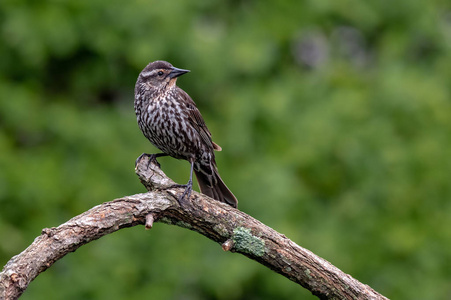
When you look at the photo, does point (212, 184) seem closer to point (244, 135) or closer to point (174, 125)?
point (174, 125)

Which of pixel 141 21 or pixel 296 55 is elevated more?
pixel 296 55

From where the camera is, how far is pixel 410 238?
8.25m

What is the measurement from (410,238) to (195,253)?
227 centimetres

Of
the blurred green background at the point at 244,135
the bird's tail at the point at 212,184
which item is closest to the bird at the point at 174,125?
the bird's tail at the point at 212,184

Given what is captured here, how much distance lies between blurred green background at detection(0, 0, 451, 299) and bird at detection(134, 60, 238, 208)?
170 cm

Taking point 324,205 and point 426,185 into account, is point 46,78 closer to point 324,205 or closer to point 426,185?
point 324,205

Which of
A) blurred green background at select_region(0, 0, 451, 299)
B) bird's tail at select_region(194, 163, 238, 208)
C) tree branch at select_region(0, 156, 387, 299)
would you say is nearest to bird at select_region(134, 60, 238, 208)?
bird's tail at select_region(194, 163, 238, 208)

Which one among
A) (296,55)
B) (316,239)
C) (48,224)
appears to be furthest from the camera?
(296,55)

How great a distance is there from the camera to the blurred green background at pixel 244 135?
7.54 meters

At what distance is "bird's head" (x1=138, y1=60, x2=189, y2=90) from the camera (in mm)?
5855

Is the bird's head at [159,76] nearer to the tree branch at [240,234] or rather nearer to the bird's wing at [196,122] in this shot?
the bird's wing at [196,122]

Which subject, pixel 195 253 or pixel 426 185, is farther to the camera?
pixel 426 185

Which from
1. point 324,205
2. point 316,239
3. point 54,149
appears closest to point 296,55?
point 324,205

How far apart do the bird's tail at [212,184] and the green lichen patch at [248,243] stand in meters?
1.24
